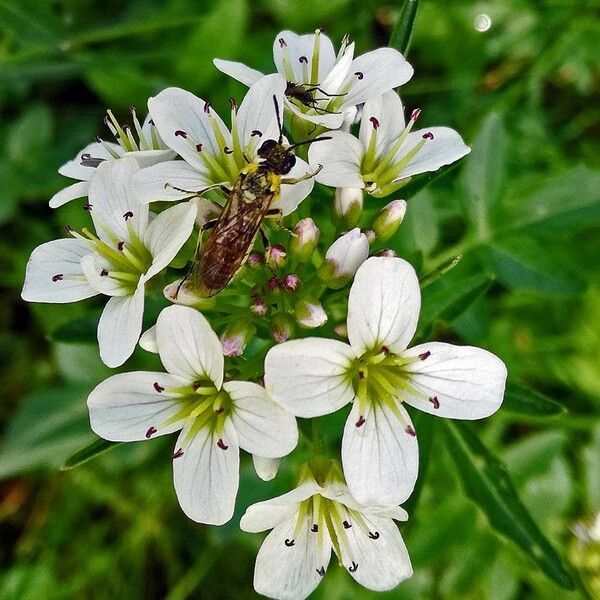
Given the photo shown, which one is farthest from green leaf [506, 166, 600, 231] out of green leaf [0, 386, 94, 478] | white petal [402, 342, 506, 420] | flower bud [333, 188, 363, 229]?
green leaf [0, 386, 94, 478]

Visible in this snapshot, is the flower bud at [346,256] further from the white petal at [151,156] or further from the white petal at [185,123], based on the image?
the white petal at [151,156]

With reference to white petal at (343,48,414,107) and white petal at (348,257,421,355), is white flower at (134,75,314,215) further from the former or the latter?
white petal at (348,257,421,355)

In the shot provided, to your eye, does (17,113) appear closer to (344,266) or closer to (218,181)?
(218,181)

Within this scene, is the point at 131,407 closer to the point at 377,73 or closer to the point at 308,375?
the point at 308,375

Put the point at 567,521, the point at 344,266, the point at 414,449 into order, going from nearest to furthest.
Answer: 1. the point at 414,449
2. the point at 344,266
3. the point at 567,521

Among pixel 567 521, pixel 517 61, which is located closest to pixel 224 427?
pixel 567 521

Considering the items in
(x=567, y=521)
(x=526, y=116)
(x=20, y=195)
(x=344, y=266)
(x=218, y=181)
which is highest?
(x=218, y=181)
